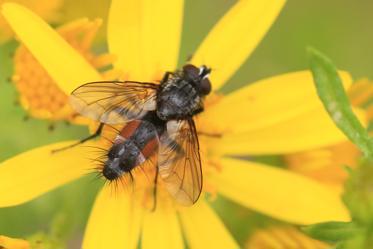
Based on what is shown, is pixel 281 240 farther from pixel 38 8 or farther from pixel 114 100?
pixel 38 8

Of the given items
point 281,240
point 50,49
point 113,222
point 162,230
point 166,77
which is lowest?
point 281,240

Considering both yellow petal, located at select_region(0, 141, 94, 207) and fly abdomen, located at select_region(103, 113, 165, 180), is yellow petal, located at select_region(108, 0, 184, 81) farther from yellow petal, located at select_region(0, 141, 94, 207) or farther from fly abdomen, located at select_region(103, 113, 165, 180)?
yellow petal, located at select_region(0, 141, 94, 207)

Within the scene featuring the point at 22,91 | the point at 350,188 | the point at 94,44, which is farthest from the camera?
the point at 94,44

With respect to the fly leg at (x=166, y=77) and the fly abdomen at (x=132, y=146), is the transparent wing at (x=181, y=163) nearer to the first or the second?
the fly abdomen at (x=132, y=146)

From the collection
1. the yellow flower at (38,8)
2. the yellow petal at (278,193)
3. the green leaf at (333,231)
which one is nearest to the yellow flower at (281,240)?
the yellow petal at (278,193)

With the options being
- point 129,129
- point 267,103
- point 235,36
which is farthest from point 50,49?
point 267,103

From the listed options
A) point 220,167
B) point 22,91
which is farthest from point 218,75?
point 22,91

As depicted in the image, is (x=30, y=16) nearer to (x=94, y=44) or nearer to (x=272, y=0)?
(x=94, y=44)
